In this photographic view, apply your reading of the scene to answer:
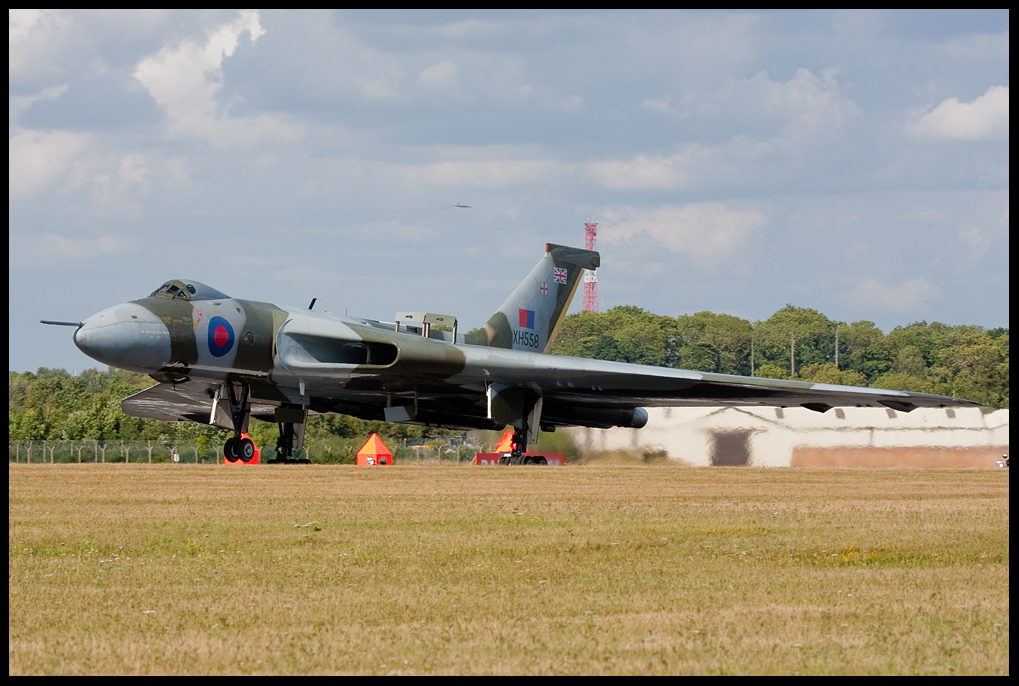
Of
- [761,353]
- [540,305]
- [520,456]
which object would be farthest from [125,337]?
[761,353]

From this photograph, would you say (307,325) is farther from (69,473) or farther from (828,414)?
(828,414)

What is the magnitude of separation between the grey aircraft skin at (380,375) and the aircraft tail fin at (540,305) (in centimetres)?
4

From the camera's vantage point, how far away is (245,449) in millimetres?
21875

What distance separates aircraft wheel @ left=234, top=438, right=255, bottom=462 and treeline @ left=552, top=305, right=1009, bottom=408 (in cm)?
7905

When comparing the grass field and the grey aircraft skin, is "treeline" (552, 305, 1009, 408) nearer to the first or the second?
the grey aircraft skin

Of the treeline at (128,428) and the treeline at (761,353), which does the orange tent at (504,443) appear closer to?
the treeline at (128,428)

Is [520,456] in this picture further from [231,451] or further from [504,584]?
[504,584]

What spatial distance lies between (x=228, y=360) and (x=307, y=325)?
6.20 ft

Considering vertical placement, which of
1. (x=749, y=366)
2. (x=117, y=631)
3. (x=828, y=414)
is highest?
(x=749, y=366)

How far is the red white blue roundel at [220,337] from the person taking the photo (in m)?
21.5

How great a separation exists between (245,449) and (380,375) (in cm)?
328

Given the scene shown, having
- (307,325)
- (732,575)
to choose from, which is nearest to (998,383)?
(307,325)

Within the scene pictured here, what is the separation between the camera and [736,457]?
1158 inches

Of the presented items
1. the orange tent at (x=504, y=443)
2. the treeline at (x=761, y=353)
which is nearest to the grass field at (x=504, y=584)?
the orange tent at (x=504, y=443)
